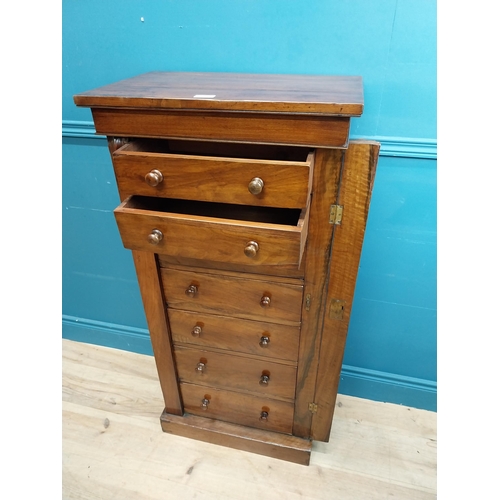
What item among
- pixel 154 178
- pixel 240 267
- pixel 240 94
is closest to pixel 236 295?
pixel 240 267

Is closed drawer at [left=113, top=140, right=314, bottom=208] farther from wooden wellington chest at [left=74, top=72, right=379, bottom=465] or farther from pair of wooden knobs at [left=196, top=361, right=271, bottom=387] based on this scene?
pair of wooden knobs at [left=196, top=361, right=271, bottom=387]

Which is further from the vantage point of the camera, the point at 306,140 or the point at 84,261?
the point at 84,261

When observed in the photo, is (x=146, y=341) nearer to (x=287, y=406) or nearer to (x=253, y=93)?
(x=287, y=406)

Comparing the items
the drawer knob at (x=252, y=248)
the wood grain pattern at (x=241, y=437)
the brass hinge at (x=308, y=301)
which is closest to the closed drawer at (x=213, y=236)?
the drawer knob at (x=252, y=248)

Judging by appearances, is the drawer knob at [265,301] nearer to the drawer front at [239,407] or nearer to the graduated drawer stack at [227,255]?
the graduated drawer stack at [227,255]

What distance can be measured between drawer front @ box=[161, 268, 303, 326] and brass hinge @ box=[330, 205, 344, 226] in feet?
0.68

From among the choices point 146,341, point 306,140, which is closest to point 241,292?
point 306,140

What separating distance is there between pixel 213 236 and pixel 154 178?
18 centimetres

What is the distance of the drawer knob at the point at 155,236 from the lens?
0.84 metres

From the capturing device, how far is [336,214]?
0.90 metres

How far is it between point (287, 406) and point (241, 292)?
48 centimetres

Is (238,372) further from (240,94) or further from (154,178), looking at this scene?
(240,94)

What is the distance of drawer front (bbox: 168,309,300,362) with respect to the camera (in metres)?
1.10

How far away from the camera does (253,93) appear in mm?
816
